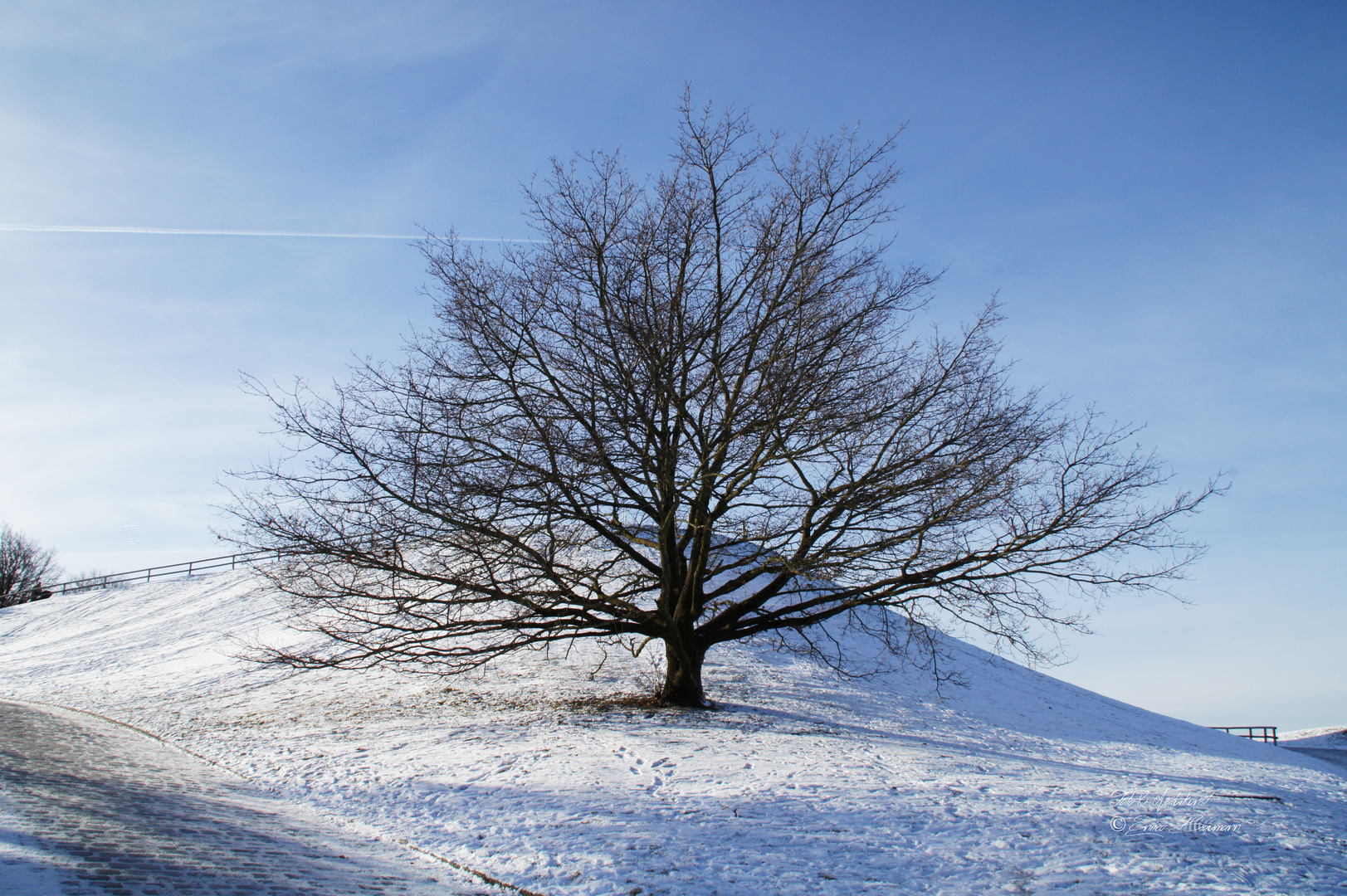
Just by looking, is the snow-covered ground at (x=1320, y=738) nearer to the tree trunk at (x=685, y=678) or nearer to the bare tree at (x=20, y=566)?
the tree trunk at (x=685, y=678)

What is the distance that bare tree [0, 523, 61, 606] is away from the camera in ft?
178

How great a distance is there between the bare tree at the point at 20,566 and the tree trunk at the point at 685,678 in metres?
58.7

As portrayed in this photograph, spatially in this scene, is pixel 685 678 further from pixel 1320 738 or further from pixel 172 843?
pixel 1320 738

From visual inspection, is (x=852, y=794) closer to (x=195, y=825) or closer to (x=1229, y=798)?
(x=1229, y=798)

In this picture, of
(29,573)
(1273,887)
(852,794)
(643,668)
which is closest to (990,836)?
(852,794)

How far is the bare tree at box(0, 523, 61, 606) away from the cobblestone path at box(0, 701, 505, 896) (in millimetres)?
56862

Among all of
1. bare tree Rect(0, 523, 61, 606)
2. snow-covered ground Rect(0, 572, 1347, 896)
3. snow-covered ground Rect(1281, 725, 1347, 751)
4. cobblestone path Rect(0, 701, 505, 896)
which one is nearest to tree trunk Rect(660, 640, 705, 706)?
snow-covered ground Rect(0, 572, 1347, 896)

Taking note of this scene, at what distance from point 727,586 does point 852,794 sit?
5077 millimetres

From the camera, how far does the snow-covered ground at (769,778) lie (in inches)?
253

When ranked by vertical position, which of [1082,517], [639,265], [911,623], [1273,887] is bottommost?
[1273,887]

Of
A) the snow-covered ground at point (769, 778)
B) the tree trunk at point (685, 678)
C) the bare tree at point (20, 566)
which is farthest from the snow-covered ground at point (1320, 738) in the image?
the bare tree at point (20, 566)

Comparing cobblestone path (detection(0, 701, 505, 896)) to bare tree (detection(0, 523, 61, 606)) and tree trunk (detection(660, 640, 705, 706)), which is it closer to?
tree trunk (detection(660, 640, 705, 706))

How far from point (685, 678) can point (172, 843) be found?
8060 mm

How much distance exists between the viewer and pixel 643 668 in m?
17.1
